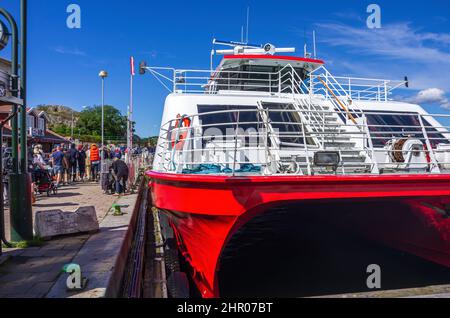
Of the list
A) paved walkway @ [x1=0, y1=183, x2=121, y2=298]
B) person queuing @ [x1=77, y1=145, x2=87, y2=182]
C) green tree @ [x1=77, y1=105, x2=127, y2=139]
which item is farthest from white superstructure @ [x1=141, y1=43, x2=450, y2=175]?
green tree @ [x1=77, y1=105, x2=127, y2=139]

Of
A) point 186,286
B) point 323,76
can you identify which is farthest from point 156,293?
point 323,76

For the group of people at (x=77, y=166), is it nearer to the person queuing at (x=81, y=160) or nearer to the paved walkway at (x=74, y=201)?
the person queuing at (x=81, y=160)

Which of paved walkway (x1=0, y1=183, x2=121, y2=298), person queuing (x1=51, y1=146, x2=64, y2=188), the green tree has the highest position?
the green tree

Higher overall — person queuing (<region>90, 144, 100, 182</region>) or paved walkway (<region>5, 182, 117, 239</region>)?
person queuing (<region>90, 144, 100, 182</region>)

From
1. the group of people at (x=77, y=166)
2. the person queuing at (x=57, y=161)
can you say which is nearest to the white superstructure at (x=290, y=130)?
the group of people at (x=77, y=166)

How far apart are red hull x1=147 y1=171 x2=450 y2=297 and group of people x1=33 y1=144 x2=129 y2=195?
5.95 metres

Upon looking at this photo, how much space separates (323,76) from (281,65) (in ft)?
4.19

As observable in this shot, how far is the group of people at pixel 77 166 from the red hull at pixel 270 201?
5945 millimetres

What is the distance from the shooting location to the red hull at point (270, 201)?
4383 mm

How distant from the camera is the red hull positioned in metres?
4.38

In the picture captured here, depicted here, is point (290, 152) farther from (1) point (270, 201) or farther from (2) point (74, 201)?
(2) point (74, 201)

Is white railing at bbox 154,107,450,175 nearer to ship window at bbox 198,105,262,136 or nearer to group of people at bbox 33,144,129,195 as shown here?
ship window at bbox 198,105,262,136

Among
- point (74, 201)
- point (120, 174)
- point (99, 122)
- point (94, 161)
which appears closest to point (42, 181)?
point (74, 201)

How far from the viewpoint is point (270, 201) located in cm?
436
